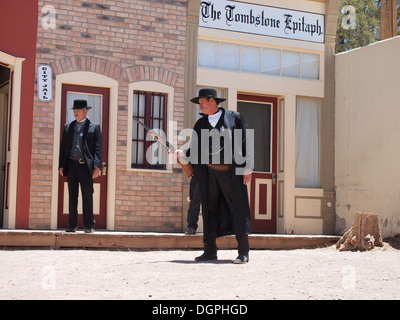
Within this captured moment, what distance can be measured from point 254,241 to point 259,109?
11.1 feet

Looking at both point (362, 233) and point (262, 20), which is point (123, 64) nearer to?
point (262, 20)

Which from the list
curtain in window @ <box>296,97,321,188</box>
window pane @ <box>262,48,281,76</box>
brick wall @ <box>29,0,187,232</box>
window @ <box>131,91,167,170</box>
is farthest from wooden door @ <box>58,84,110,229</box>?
curtain in window @ <box>296,97,321,188</box>

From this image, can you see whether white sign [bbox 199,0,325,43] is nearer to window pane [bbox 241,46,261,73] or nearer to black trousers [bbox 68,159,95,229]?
window pane [bbox 241,46,261,73]

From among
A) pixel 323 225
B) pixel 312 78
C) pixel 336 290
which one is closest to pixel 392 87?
pixel 312 78

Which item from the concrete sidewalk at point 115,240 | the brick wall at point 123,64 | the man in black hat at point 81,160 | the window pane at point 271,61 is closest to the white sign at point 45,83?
the brick wall at point 123,64

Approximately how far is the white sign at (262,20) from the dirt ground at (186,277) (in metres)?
5.07

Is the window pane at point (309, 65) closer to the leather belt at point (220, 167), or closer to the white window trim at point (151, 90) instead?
the white window trim at point (151, 90)

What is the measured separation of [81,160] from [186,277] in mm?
4024

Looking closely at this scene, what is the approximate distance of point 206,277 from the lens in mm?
6742

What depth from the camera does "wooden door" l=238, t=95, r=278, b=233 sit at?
13109mm

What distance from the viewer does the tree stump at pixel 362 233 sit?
34.5 feet

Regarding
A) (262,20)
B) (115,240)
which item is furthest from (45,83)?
(262,20)

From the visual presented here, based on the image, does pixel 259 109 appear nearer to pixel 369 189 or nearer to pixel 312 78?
pixel 312 78

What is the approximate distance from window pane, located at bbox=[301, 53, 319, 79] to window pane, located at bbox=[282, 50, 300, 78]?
117 millimetres
